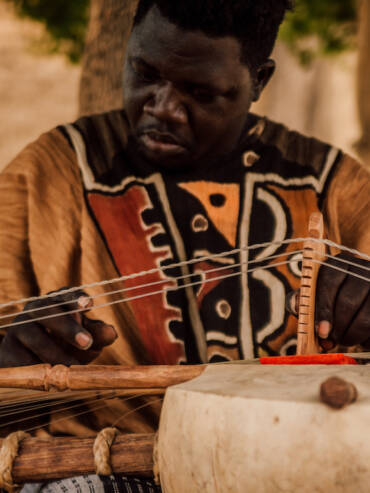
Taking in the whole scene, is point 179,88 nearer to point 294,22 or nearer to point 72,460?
point 72,460

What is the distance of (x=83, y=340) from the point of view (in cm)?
125

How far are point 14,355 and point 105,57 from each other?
1800mm

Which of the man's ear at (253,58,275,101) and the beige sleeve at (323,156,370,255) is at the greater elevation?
the man's ear at (253,58,275,101)

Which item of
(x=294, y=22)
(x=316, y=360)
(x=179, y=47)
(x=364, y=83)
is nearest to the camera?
(x=316, y=360)

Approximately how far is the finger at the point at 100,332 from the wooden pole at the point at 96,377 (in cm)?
16

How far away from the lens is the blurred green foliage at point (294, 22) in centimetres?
445

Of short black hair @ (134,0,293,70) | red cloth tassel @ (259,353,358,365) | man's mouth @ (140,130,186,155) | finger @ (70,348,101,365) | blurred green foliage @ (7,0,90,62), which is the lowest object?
finger @ (70,348,101,365)

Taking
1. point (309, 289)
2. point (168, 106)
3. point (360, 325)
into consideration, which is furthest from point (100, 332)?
point (168, 106)

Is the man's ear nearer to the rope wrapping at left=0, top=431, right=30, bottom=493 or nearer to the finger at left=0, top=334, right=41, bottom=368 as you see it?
the finger at left=0, top=334, right=41, bottom=368

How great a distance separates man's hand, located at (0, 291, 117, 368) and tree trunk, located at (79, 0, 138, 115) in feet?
5.27

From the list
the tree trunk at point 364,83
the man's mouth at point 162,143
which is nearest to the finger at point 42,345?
the man's mouth at point 162,143

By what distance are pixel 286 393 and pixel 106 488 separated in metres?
0.52

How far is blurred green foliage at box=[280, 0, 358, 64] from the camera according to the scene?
503 cm

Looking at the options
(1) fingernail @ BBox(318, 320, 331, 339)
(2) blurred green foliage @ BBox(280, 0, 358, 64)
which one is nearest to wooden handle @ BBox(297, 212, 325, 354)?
(1) fingernail @ BBox(318, 320, 331, 339)
